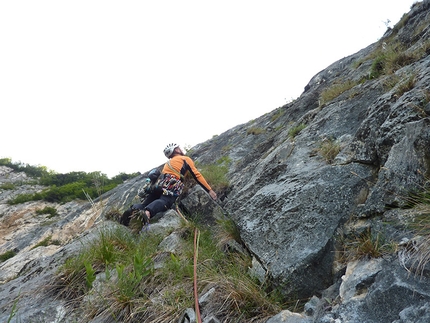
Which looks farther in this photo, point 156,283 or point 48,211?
point 48,211

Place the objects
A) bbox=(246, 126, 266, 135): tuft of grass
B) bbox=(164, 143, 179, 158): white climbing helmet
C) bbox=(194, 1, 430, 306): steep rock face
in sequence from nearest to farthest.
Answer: bbox=(194, 1, 430, 306): steep rock face, bbox=(164, 143, 179, 158): white climbing helmet, bbox=(246, 126, 266, 135): tuft of grass

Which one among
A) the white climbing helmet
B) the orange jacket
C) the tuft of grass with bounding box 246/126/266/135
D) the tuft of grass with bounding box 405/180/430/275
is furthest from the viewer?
the tuft of grass with bounding box 246/126/266/135

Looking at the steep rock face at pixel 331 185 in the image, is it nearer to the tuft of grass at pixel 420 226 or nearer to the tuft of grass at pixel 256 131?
the tuft of grass at pixel 420 226

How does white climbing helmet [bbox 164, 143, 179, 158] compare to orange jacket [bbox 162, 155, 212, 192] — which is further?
white climbing helmet [bbox 164, 143, 179, 158]

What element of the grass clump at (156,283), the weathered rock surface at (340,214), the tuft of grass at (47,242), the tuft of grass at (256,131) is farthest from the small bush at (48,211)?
the grass clump at (156,283)

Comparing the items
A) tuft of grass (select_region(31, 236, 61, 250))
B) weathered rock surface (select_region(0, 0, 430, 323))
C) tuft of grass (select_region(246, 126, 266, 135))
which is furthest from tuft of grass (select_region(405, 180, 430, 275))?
tuft of grass (select_region(246, 126, 266, 135))

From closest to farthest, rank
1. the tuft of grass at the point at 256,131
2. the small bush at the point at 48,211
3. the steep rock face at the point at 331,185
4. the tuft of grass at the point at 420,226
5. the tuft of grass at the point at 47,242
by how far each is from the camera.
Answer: the tuft of grass at the point at 420,226, the steep rock face at the point at 331,185, the tuft of grass at the point at 47,242, the tuft of grass at the point at 256,131, the small bush at the point at 48,211

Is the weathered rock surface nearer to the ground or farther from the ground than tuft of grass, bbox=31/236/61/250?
nearer to the ground

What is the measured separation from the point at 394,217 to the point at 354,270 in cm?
61

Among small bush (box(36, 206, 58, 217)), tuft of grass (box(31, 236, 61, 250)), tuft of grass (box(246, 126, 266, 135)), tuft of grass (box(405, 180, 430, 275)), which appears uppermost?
small bush (box(36, 206, 58, 217))

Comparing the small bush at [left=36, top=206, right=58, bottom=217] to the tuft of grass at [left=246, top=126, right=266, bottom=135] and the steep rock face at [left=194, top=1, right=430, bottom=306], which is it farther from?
the steep rock face at [left=194, top=1, right=430, bottom=306]

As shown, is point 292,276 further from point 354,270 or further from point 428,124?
Result: point 428,124

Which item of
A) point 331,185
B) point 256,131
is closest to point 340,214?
point 331,185

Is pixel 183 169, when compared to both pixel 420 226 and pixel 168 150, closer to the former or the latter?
pixel 168 150
